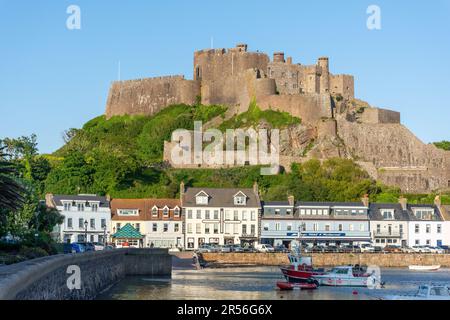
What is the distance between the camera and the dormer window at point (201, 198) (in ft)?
289

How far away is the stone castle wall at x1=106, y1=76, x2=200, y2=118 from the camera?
13100 cm

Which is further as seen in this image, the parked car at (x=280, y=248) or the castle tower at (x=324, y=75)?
the castle tower at (x=324, y=75)

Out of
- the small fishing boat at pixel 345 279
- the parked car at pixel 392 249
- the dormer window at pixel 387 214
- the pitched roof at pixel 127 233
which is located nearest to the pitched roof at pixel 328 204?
the dormer window at pixel 387 214

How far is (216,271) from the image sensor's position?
7038 centimetres

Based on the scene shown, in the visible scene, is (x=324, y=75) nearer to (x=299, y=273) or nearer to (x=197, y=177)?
(x=197, y=177)

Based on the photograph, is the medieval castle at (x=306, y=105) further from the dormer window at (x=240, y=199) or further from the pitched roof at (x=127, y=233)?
the pitched roof at (x=127, y=233)

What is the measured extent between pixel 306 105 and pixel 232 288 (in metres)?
64.8

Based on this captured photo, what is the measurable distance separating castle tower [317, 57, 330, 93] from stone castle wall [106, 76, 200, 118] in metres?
16.8

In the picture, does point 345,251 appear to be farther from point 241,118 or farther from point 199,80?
point 199,80

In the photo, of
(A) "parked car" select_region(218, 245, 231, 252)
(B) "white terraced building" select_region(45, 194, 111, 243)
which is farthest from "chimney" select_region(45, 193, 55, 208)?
(A) "parked car" select_region(218, 245, 231, 252)

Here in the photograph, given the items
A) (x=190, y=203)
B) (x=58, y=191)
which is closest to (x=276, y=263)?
(x=190, y=203)

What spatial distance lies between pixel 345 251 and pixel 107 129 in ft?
192

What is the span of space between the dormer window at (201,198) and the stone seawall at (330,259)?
9963 mm
